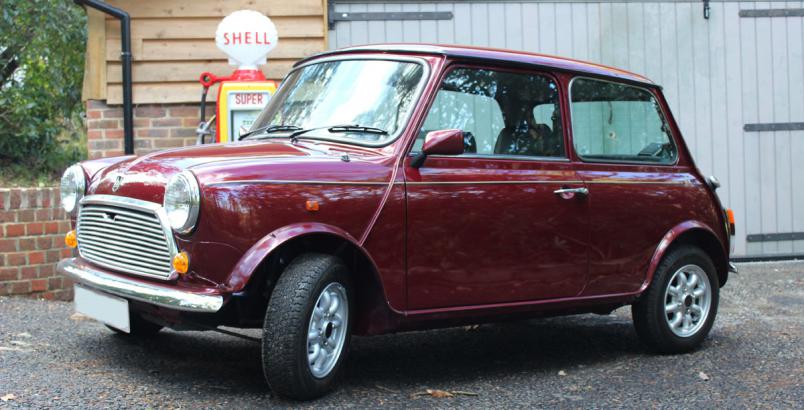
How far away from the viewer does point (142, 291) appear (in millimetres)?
4363

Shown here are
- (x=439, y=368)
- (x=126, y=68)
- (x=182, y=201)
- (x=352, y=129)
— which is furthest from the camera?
(x=126, y=68)

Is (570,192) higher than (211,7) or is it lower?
lower

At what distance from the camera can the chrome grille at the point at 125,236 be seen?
437cm

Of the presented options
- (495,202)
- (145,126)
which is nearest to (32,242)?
(145,126)

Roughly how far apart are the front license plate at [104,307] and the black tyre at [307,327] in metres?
0.72

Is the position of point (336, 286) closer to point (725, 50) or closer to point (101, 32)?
point (101, 32)

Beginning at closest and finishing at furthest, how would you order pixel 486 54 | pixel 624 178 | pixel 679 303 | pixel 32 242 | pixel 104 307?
1. pixel 104 307
2. pixel 486 54
3. pixel 624 178
4. pixel 679 303
5. pixel 32 242

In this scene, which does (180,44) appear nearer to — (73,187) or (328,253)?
(73,187)

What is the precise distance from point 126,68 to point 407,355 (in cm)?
407

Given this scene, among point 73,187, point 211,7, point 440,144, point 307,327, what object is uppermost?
point 211,7

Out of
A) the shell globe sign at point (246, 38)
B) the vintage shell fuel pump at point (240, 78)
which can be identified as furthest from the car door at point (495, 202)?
the shell globe sign at point (246, 38)

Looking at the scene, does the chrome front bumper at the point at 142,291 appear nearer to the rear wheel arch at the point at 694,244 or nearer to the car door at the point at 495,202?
the car door at the point at 495,202

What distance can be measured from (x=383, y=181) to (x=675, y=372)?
2.07m

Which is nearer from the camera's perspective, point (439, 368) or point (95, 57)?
point (439, 368)
